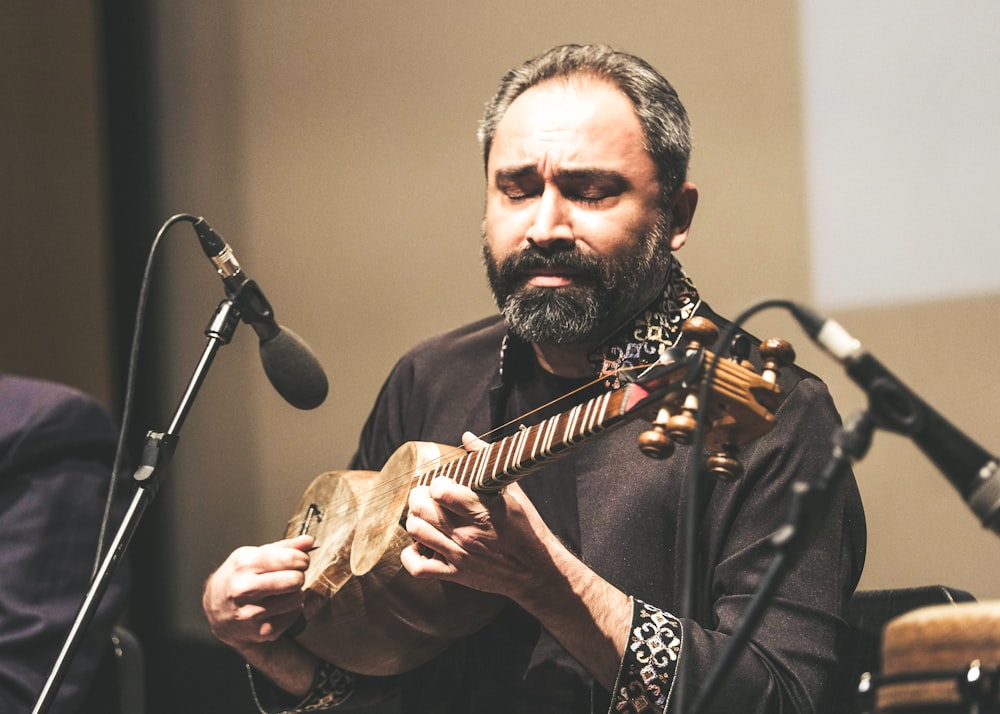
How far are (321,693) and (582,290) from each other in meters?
0.87

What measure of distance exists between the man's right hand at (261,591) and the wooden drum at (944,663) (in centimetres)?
116

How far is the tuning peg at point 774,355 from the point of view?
128 cm

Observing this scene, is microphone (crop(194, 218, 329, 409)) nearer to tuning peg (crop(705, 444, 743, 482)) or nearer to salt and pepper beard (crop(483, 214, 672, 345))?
salt and pepper beard (crop(483, 214, 672, 345))

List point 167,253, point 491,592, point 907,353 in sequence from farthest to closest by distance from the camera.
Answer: point 167,253 < point 907,353 < point 491,592

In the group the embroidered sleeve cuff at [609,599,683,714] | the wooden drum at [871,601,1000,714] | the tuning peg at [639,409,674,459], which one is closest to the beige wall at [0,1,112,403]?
the embroidered sleeve cuff at [609,599,683,714]

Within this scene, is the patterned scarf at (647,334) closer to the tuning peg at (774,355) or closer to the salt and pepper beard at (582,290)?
the salt and pepper beard at (582,290)

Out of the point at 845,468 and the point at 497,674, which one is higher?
the point at 845,468

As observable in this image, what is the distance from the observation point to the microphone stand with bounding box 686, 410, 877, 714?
104 cm

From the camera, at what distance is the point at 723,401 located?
4.25 feet

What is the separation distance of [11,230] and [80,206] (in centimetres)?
23

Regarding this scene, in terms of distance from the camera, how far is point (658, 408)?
139cm

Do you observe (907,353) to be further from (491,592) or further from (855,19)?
(491,592)

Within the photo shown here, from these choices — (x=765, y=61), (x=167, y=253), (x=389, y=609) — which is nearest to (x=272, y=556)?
(x=389, y=609)

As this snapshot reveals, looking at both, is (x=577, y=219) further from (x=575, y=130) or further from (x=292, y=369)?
(x=292, y=369)
